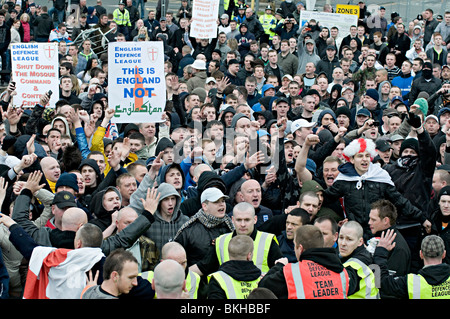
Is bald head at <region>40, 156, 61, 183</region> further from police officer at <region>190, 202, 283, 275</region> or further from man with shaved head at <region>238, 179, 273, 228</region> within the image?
police officer at <region>190, 202, 283, 275</region>

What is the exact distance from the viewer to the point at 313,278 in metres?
5.67

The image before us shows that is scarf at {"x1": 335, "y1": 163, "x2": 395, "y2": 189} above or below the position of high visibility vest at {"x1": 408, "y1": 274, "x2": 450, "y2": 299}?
above

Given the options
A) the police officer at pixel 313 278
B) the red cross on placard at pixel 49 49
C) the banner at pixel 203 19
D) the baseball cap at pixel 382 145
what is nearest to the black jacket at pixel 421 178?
the baseball cap at pixel 382 145

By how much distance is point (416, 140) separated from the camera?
29.2 feet

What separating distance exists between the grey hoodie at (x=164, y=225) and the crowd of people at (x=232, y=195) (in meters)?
0.01

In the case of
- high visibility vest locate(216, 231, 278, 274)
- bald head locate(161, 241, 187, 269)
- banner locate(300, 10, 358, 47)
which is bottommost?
high visibility vest locate(216, 231, 278, 274)

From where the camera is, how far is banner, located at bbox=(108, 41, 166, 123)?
11.0m

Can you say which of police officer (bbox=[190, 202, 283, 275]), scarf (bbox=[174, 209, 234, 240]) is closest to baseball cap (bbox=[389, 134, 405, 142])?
scarf (bbox=[174, 209, 234, 240])

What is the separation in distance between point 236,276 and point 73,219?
69.0 inches

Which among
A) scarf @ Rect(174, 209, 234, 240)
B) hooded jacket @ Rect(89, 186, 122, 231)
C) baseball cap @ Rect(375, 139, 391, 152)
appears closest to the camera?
scarf @ Rect(174, 209, 234, 240)

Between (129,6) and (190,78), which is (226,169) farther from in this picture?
(129,6)

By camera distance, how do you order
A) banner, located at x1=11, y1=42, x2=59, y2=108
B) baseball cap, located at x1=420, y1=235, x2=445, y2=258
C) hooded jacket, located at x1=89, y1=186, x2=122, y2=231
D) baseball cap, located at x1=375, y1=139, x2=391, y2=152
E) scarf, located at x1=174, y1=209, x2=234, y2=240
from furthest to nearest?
banner, located at x1=11, y1=42, x2=59, y2=108 → baseball cap, located at x1=375, y1=139, x2=391, y2=152 → hooded jacket, located at x1=89, y1=186, x2=122, y2=231 → scarf, located at x1=174, y1=209, x2=234, y2=240 → baseball cap, located at x1=420, y1=235, x2=445, y2=258

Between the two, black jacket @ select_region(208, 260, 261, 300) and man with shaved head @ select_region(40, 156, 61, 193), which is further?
man with shaved head @ select_region(40, 156, 61, 193)

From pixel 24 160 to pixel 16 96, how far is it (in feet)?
13.6
